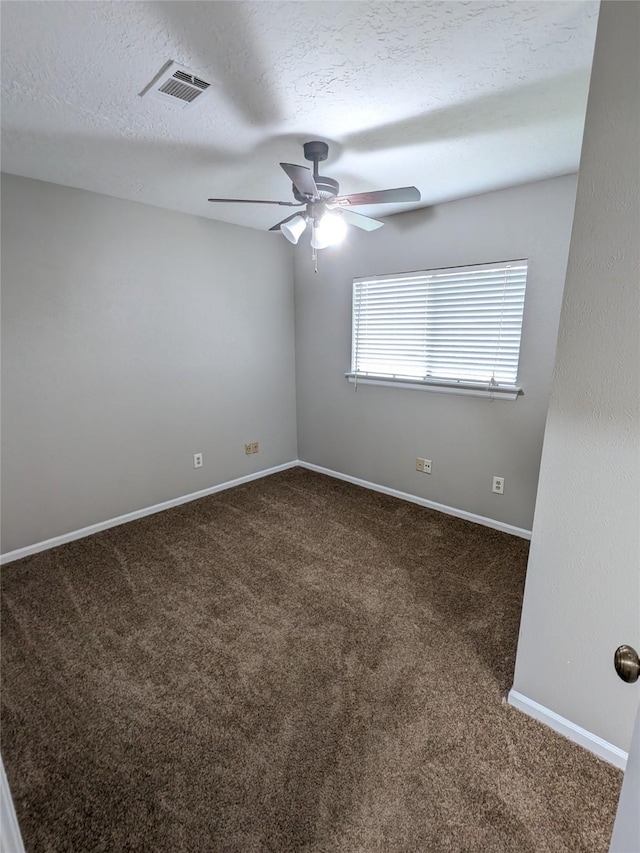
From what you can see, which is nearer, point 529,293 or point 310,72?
point 310,72

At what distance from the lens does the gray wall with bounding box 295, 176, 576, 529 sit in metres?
2.52

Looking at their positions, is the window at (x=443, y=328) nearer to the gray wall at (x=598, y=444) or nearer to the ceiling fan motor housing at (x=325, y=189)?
the ceiling fan motor housing at (x=325, y=189)

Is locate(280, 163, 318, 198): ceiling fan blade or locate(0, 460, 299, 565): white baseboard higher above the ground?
locate(280, 163, 318, 198): ceiling fan blade

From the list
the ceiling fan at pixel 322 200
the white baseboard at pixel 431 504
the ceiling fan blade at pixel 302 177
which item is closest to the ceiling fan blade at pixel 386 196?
the ceiling fan at pixel 322 200

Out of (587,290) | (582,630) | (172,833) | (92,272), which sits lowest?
(172,833)

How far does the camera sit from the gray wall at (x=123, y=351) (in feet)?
8.17

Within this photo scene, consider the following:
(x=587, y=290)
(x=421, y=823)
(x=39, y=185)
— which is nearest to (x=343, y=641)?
(x=421, y=823)

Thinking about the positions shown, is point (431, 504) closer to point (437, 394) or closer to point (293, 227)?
point (437, 394)

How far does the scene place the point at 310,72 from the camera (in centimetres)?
144

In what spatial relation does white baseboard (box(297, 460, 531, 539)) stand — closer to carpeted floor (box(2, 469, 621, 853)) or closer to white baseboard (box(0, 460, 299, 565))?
carpeted floor (box(2, 469, 621, 853))

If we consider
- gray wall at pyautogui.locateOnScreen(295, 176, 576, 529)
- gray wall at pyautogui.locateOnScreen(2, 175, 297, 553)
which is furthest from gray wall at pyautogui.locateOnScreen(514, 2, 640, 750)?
gray wall at pyautogui.locateOnScreen(2, 175, 297, 553)

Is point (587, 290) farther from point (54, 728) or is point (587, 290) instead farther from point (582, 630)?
point (54, 728)

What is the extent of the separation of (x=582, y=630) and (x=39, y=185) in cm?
354

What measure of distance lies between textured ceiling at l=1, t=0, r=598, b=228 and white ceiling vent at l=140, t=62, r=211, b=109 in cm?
3
